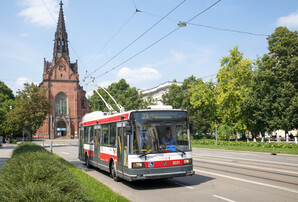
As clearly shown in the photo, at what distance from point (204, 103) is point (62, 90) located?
47262mm

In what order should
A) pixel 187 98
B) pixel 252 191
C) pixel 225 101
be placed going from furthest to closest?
pixel 187 98
pixel 225 101
pixel 252 191

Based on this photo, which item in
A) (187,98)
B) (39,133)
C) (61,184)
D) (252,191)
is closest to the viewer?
(61,184)

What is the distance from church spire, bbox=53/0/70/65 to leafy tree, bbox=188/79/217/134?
46.2m

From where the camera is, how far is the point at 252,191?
8234mm

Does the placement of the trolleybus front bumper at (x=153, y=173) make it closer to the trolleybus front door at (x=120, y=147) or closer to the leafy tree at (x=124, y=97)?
the trolleybus front door at (x=120, y=147)

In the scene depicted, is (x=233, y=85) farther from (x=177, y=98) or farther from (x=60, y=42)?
(x=60, y=42)

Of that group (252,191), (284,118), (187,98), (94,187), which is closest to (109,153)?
(94,187)

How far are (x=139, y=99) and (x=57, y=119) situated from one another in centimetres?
2358

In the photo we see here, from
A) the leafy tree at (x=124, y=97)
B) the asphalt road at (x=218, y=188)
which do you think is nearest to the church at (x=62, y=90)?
the leafy tree at (x=124, y=97)

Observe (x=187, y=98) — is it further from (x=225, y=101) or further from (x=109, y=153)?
(x=109, y=153)

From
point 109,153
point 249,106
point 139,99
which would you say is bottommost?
point 109,153

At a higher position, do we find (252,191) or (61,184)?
(61,184)

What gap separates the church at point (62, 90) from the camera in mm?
78938

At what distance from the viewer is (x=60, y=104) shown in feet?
262
